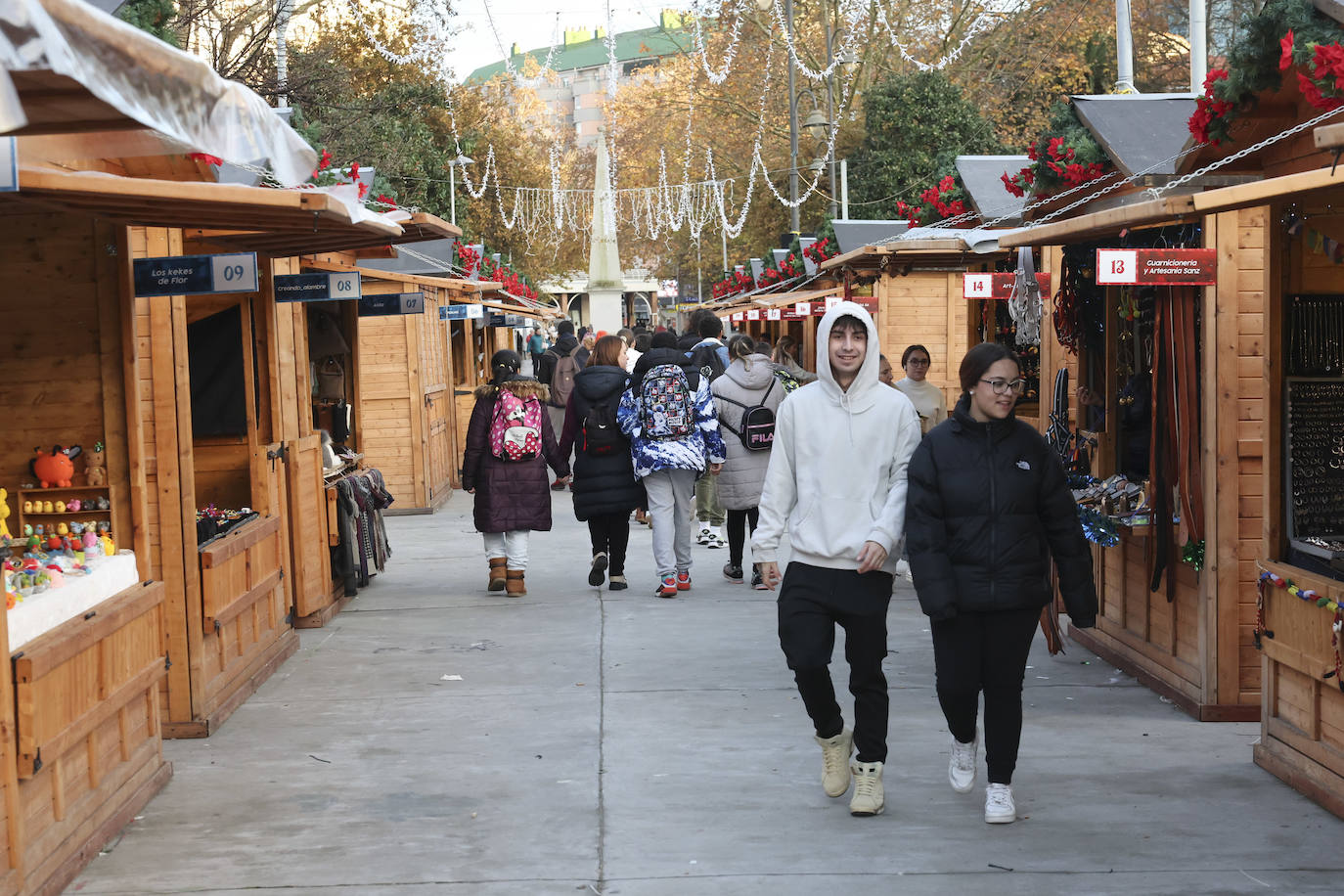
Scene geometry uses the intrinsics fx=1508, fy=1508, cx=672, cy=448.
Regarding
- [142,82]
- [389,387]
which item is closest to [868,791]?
[142,82]

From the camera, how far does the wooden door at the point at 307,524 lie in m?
9.89

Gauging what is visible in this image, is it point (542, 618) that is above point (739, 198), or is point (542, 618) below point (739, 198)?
below

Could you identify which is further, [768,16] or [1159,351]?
[768,16]

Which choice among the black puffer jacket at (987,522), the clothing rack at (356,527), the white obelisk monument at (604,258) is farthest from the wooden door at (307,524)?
the white obelisk monument at (604,258)

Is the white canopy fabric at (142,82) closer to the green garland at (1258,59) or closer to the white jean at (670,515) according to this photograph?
the green garland at (1258,59)

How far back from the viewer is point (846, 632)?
18.4 ft

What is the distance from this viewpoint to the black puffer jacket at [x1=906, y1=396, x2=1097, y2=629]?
5.43 meters

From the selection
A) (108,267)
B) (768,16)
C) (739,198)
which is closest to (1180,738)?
(108,267)

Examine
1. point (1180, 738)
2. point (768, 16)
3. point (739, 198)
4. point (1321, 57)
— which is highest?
point (768, 16)

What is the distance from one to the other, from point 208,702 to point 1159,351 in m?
5.13

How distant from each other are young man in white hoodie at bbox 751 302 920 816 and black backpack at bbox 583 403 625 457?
5.27 metres

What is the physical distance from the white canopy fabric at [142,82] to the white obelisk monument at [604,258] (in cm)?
3802

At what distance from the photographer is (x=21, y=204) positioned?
6043mm

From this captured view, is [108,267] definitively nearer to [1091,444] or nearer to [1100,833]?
[1100,833]
